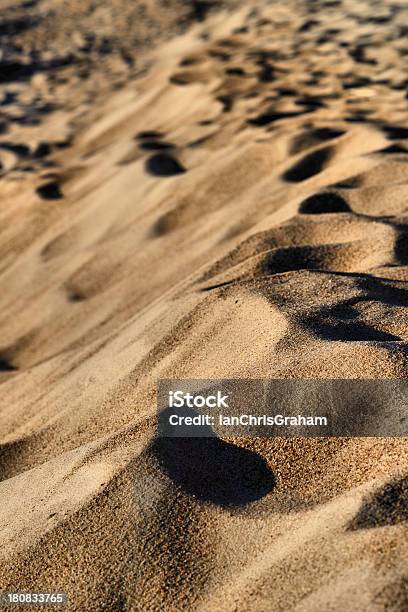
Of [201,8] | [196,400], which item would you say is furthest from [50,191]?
[201,8]

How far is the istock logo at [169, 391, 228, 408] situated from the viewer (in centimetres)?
144

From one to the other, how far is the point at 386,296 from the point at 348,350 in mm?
309

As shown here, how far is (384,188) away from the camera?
8.00 ft

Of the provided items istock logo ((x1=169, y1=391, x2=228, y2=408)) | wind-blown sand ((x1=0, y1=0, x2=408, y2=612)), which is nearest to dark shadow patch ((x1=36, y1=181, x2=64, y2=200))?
wind-blown sand ((x1=0, y1=0, x2=408, y2=612))

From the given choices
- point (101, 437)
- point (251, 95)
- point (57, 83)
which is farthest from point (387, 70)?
point (101, 437)

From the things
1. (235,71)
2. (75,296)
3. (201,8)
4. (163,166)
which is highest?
(201,8)

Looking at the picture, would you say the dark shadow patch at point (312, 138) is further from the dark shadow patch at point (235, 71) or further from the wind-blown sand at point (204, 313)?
the dark shadow patch at point (235, 71)

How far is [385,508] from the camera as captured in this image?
108cm

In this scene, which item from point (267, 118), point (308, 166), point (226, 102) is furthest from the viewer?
point (226, 102)

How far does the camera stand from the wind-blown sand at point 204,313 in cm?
114

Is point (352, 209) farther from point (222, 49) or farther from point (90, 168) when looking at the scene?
point (222, 49)

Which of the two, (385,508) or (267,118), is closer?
(385,508)

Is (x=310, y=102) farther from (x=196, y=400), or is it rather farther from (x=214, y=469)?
(x=214, y=469)
